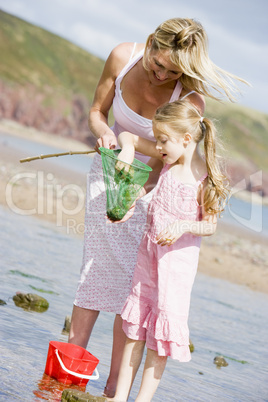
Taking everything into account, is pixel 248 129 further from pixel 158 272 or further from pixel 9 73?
pixel 158 272

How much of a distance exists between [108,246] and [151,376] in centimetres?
93

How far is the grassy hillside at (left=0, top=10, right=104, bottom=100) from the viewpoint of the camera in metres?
70.3

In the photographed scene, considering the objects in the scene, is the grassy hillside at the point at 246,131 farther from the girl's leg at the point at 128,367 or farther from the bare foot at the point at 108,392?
the girl's leg at the point at 128,367

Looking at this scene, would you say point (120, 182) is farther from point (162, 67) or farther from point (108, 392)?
point (108, 392)

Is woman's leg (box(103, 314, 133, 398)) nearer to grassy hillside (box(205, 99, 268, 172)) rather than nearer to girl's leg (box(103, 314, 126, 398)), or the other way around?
girl's leg (box(103, 314, 126, 398))

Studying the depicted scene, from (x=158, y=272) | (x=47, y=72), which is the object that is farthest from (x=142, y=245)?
(x=47, y=72)

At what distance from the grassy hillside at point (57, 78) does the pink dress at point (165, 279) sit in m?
53.7

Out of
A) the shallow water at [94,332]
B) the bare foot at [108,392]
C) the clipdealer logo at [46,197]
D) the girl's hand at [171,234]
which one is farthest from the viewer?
the clipdealer logo at [46,197]

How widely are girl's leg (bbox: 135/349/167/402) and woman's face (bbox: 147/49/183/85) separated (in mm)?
1582

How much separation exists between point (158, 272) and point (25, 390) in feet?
3.22

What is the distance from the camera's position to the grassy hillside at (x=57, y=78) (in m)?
63.6

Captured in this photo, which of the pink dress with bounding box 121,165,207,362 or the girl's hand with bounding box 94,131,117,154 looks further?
the girl's hand with bounding box 94,131,117,154

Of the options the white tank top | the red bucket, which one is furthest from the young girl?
the red bucket

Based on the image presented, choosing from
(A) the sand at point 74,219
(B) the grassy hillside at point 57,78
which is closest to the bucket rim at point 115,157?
(A) the sand at point 74,219
